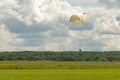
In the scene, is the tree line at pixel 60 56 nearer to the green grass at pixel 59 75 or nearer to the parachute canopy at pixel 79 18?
the green grass at pixel 59 75

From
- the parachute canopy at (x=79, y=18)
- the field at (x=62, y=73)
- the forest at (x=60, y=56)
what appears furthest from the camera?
the forest at (x=60, y=56)

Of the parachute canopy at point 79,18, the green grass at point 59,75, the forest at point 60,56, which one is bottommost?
the green grass at point 59,75

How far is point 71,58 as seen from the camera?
6304 inches

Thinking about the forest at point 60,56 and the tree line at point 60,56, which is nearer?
the tree line at point 60,56

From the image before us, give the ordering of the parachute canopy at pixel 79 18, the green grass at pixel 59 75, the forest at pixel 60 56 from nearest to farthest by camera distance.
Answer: the green grass at pixel 59 75
the parachute canopy at pixel 79 18
the forest at pixel 60 56

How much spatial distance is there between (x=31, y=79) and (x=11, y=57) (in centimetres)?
12919

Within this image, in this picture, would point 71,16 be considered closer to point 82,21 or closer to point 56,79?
point 82,21

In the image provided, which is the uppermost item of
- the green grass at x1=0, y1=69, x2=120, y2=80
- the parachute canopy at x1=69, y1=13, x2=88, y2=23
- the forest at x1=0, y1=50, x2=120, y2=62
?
the parachute canopy at x1=69, y1=13, x2=88, y2=23

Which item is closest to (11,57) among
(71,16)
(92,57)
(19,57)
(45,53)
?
(19,57)

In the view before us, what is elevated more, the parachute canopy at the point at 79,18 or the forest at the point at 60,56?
the parachute canopy at the point at 79,18

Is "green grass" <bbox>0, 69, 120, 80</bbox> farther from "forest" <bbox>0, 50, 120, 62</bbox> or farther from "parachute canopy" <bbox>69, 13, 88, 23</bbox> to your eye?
"forest" <bbox>0, 50, 120, 62</bbox>

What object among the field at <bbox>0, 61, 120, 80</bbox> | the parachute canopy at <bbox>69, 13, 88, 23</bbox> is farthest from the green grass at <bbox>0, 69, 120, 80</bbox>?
the parachute canopy at <bbox>69, 13, 88, 23</bbox>

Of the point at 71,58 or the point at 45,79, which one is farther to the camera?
the point at 71,58

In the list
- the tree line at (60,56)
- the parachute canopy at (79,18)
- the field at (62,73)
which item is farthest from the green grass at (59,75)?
the tree line at (60,56)
